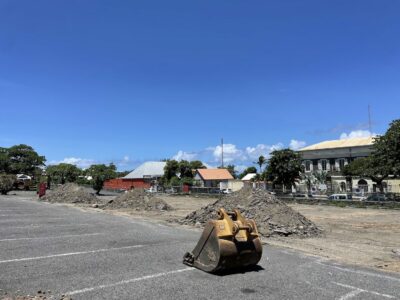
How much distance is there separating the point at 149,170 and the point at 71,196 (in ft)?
197

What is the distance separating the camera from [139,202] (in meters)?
30.1

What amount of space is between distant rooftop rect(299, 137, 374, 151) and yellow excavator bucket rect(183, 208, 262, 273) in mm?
72168

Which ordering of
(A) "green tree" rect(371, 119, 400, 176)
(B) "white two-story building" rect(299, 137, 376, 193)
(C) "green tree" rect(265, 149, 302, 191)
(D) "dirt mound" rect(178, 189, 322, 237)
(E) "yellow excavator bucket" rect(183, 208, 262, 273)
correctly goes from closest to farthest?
(E) "yellow excavator bucket" rect(183, 208, 262, 273) < (D) "dirt mound" rect(178, 189, 322, 237) < (A) "green tree" rect(371, 119, 400, 176) < (C) "green tree" rect(265, 149, 302, 191) < (B) "white two-story building" rect(299, 137, 376, 193)

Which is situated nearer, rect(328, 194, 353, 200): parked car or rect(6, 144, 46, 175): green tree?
rect(328, 194, 353, 200): parked car

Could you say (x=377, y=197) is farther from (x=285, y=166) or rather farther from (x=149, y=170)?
(x=149, y=170)

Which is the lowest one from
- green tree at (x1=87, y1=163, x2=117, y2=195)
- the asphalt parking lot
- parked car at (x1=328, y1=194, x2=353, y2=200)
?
the asphalt parking lot

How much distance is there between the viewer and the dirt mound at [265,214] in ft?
53.9

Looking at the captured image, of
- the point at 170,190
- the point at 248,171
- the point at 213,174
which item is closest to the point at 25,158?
the point at 213,174

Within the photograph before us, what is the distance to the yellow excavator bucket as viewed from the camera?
8102 millimetres

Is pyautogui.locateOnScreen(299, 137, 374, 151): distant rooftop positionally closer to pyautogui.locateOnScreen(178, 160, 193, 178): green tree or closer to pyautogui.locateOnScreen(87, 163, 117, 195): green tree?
pyautogui.locateOnScreen(178, 160, 193, 178): green tree

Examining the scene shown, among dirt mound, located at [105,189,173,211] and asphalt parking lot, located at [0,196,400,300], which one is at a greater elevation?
dirt mound, located at [105,189,173,211]

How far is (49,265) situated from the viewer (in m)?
9.02

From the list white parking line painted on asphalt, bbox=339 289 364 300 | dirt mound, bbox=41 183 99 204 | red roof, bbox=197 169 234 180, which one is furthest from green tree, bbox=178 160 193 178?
white parking line painted on asphalt, bbox=339 289 364 300

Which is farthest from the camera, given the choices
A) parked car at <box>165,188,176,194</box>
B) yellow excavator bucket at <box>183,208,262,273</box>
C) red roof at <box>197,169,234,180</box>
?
red roof at <box>197,169,234,180</box>
